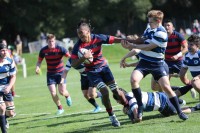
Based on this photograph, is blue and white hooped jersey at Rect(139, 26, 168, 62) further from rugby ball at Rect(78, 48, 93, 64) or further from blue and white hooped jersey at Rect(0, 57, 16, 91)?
blue and white hooped jersey at Rect(0, 57, 16, 91)

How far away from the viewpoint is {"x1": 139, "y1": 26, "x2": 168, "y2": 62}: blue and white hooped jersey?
31.4ft

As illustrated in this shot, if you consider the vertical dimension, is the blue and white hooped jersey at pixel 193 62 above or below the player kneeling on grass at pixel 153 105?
above

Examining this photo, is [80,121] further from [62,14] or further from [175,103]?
[62,14]

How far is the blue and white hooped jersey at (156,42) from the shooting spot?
957 centimetres

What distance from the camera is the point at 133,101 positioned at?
33.2 ft

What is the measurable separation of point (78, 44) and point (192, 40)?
8.84ft

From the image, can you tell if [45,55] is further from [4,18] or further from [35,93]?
[4,18]

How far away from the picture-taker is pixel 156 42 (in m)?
9.57

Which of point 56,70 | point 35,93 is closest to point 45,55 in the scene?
point 56,70

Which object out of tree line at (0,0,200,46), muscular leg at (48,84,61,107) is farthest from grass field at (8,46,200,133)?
tree line at (0,0,200,46)

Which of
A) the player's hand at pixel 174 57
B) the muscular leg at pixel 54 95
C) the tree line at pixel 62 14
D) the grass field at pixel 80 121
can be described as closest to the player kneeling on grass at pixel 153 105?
the grass field at pixel 80 121

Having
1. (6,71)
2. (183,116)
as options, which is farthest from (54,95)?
(183,116)

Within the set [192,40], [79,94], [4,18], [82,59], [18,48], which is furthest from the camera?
[4,18]

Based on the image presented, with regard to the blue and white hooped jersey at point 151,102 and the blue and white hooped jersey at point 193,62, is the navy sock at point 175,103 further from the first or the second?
the blue and white hooped jersey at point 193,62
